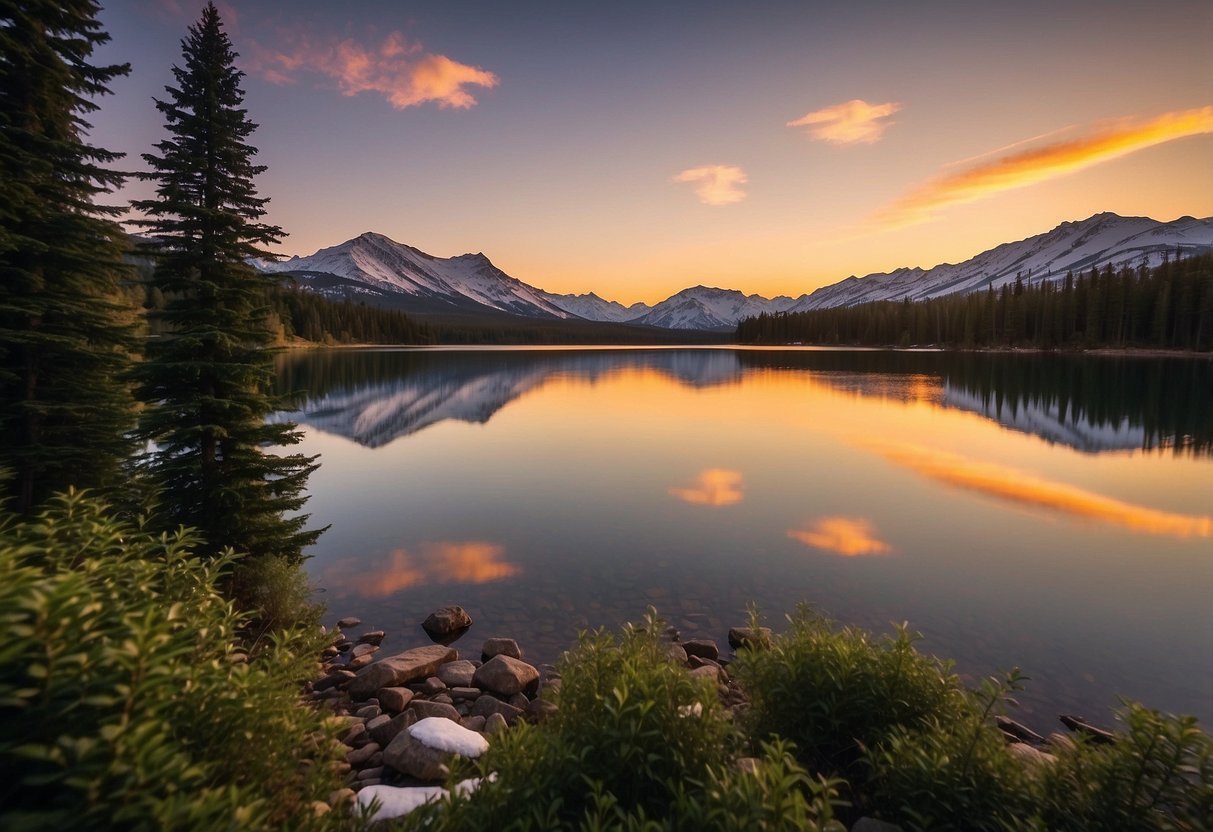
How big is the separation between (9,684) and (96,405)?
15969 millimetres

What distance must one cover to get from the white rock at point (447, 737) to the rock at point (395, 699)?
151 centimetres

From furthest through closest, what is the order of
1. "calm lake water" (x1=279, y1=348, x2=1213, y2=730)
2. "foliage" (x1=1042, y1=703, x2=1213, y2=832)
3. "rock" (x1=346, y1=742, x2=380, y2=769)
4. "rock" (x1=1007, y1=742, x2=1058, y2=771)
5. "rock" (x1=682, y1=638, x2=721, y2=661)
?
"calm lake water" (x1=279, y1=348, x2=1213, y2=730)
"rock" (x1=682, y1=638, x2=721, y2=661)
"rock" (x1=346, y1=742, x2=380, y2=769)
"rock" (x1=1007, y1=742, x2=1058, y2=771)
"foliage" (x1=1042, y1=703, x2=1213, y2=832)

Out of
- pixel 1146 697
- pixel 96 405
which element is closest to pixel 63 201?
pixel 96 405

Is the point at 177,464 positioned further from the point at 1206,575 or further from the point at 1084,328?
the point at 1084,328

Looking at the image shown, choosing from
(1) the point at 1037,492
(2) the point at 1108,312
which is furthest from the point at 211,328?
(2) the point at 1108,312

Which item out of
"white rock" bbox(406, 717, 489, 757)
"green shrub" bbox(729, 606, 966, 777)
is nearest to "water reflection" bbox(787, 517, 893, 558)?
"green shrub" bbox(729, 606, 966, 777)

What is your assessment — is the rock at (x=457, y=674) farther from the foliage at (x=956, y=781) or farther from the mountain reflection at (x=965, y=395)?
the mountain reflection at (x=965, y=395)

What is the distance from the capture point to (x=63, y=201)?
1422 cm

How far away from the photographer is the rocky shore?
26.2 feet

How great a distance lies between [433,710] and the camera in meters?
9.63

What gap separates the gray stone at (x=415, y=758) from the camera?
313 inches

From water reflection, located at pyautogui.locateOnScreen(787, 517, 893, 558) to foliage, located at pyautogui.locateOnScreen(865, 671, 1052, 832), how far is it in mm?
13184

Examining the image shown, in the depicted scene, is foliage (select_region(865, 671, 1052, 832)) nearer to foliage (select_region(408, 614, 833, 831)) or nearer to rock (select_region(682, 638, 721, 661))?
foliage (select_region(408, 614, 833, 831))

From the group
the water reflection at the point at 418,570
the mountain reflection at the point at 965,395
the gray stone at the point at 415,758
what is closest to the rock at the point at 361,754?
the gray stone at the point at 415,758
